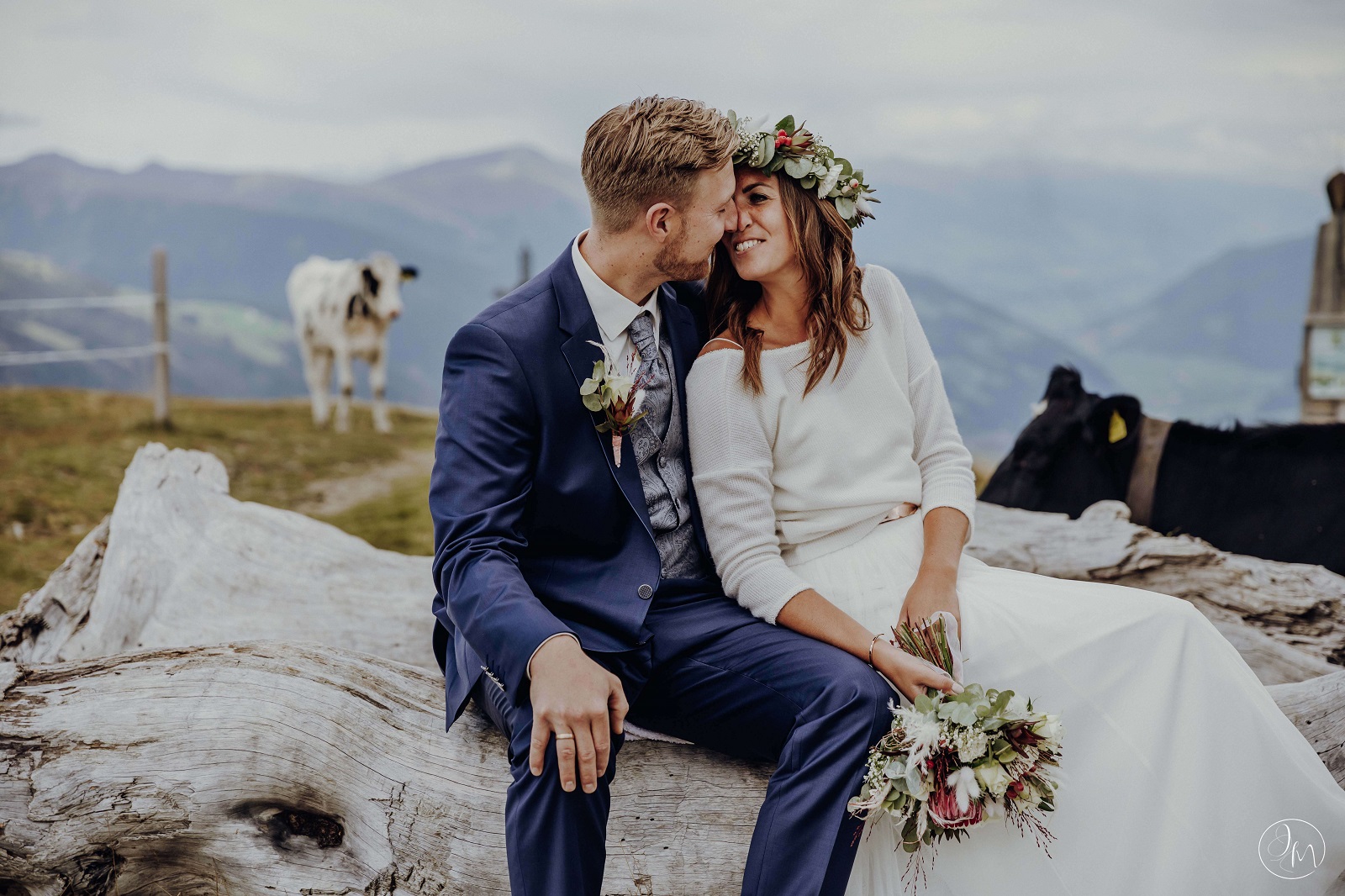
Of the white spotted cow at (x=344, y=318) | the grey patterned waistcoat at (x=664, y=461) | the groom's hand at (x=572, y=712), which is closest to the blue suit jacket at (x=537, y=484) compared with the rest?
the grey patterned waistcoat at (x=664, y=461)

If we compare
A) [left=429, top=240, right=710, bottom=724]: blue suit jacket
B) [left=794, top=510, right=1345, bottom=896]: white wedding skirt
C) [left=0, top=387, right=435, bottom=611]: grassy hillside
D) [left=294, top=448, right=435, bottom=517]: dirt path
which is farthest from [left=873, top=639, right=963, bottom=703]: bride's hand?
[left=294, top=448, right=435, bottom=517]: dirt path

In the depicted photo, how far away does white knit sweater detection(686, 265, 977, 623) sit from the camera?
247cm

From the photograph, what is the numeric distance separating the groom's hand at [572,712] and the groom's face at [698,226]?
1065 millimetres

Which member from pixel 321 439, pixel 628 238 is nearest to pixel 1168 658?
pixel 628 238

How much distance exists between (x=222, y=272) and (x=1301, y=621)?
26490mm

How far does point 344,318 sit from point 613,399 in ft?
34.9

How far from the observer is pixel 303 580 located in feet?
13.6

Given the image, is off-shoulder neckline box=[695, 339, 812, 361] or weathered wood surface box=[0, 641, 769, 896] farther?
off-shoulder neckline box=[695, 339, 812, 361]

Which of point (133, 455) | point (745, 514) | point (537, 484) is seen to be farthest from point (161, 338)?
point (745, 514)

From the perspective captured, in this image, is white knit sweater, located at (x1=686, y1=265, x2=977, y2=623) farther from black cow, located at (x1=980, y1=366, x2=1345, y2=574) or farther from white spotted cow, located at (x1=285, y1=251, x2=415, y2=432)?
white spotted cow, located at (x1=285, y1=251, x2=415, y2=432)

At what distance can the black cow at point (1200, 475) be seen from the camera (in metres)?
4.62

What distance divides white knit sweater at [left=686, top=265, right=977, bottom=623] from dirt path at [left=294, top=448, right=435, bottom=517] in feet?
18.3

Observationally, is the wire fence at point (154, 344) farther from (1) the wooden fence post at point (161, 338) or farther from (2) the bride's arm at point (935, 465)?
(2) the bride's arm at point (935, 465)

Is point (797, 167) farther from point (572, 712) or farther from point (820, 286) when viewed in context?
point (572, 712)
